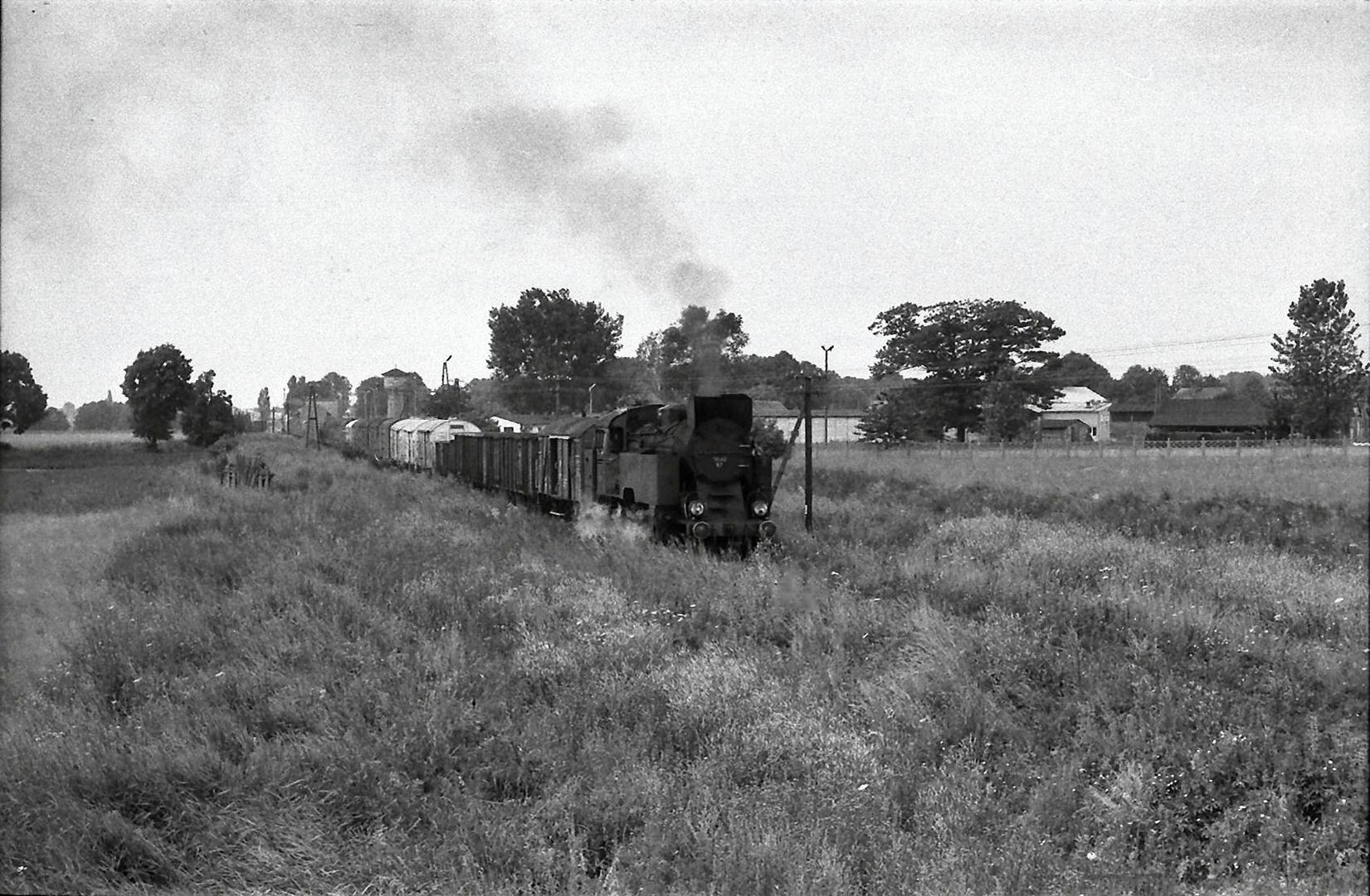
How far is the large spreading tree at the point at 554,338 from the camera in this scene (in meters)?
39.9

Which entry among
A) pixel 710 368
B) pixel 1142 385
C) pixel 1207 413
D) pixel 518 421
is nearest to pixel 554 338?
pixel 518 421

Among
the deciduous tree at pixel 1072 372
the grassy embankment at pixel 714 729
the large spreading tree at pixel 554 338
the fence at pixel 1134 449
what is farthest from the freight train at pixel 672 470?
the deciduous tree at pixel 1072 372

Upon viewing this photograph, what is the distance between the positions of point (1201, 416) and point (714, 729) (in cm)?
5780

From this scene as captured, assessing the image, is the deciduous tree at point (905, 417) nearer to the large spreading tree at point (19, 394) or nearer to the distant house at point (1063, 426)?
the distant house at point (1063, 426)

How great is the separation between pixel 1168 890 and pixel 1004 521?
33.9 ft

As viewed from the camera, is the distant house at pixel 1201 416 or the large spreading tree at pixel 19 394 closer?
the large spreading tree at pixel 19 394

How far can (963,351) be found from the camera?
124 ft

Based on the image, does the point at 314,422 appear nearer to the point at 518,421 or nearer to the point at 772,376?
the point at 518,421

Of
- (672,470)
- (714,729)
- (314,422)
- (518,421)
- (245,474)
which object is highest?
(518,421)

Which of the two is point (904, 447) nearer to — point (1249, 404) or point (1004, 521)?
point (1004, 521)

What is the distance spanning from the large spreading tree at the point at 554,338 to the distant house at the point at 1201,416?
3107 cm

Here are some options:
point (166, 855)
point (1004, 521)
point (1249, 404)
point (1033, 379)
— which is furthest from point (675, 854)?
point (1249, 404)

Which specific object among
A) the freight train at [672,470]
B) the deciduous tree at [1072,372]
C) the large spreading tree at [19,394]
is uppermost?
the deciduous tree at [1072,372]

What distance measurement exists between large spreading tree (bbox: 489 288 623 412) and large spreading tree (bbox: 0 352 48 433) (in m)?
30.6
